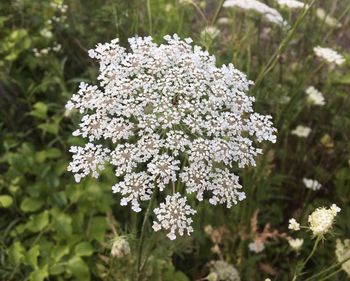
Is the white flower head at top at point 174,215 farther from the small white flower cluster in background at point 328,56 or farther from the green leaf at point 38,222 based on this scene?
the small white flower cluster in background at point 328,56

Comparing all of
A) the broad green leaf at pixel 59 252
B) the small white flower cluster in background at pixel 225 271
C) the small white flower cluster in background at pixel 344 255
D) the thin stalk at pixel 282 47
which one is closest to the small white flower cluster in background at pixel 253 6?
the thin stalk at pixel 282 47

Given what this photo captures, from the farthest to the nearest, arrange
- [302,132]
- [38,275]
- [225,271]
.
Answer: [302,132] → [225,271] → [38,275]

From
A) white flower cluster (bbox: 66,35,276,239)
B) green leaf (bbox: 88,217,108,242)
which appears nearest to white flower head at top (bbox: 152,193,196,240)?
white flower cluster (bbox: 66,35,276,239)

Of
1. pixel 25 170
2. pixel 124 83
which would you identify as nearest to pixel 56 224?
pixel 25 170

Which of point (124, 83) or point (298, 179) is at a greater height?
point (124, 83)

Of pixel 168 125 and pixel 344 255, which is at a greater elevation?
pixel 168 125

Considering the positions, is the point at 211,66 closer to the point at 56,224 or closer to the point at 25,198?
the point at 56,224

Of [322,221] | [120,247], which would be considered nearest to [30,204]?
[120,247]

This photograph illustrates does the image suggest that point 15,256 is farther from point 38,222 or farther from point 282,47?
point 282,47
